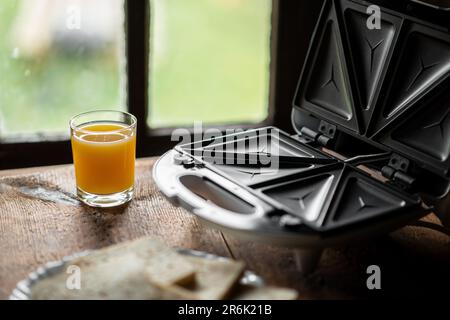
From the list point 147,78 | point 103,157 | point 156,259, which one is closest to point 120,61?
point 147,78

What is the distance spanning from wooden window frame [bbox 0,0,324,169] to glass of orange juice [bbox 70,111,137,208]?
496 mm

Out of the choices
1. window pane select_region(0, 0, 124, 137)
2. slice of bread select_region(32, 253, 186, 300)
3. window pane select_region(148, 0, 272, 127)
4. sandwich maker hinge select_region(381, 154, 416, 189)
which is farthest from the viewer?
window pane select_region(148, 0, 272, 127)

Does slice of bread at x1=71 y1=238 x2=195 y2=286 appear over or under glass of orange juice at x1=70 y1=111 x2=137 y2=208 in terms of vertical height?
under

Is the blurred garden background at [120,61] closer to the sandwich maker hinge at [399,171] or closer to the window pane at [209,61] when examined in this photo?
the window pane at [209,61]

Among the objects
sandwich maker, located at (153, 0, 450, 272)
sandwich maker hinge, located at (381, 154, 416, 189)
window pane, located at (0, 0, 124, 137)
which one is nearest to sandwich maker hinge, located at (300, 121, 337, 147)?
sandwich maker, located at (153, 0, 450, 272)

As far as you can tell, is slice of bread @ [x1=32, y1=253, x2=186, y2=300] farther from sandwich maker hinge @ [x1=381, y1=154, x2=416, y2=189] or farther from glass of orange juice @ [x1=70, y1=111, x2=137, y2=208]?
sandwich maker hinge @ [x1=381, y1=154, x2=416, y2=189]

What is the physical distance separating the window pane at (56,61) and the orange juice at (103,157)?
563 millimetres

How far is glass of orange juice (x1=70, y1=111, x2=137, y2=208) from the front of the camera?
Answer: 1.52 meters

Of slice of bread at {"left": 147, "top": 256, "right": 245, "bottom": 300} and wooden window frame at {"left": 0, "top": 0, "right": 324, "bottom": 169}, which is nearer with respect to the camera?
slice of bread at {"left": 147, "top": 256, "right": 245, "bottom": 300}

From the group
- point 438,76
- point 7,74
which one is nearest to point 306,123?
point 438,76

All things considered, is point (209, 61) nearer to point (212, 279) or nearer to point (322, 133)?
point (322, 133)

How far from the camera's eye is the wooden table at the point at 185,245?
4.36ft

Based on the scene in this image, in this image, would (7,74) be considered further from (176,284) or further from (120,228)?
(176,284)

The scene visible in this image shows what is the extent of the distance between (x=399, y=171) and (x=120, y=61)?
982 millimetres
